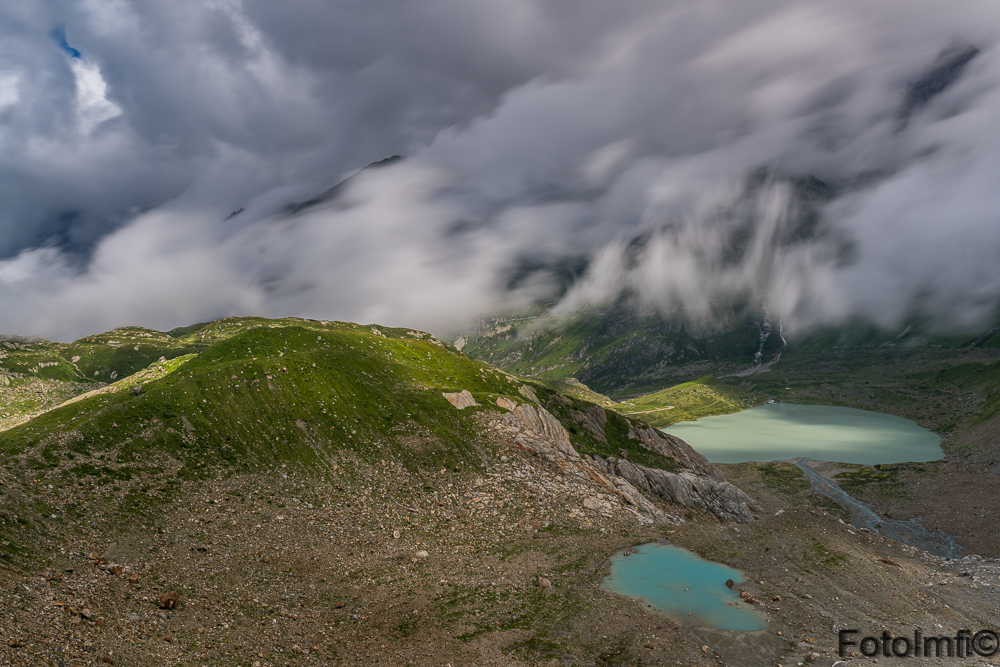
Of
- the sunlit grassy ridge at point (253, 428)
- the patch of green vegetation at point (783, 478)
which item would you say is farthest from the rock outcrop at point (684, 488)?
the patch of green vegetation at point (783, 478)

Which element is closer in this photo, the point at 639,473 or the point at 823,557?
the point at 823,557

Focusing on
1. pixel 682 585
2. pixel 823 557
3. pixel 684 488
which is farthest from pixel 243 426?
pixel 684 488

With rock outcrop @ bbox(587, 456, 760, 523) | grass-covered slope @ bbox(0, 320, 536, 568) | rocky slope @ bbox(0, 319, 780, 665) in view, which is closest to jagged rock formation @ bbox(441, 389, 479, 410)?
rocky slope @ bbox(0, 319, 780, 665)

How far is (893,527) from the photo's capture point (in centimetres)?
10606

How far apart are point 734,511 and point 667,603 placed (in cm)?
6161

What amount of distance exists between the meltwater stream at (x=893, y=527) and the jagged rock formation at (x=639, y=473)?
29208mm

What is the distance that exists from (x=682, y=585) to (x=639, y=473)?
42.6 metres

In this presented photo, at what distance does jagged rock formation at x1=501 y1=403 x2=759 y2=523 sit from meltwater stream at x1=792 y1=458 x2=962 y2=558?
95.8 ft

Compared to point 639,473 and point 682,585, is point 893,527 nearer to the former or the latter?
point 639,473

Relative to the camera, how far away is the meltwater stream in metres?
91.9

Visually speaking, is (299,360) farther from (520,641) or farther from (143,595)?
(520,641)

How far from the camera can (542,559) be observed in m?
48.5

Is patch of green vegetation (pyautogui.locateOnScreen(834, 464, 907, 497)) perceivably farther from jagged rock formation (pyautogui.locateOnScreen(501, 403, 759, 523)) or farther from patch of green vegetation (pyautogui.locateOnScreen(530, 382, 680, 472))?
patch of green vegetation (pyautogui.locateOnScreen(530, 382, 680, 472))

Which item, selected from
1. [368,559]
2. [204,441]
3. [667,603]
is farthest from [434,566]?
[204,441]
